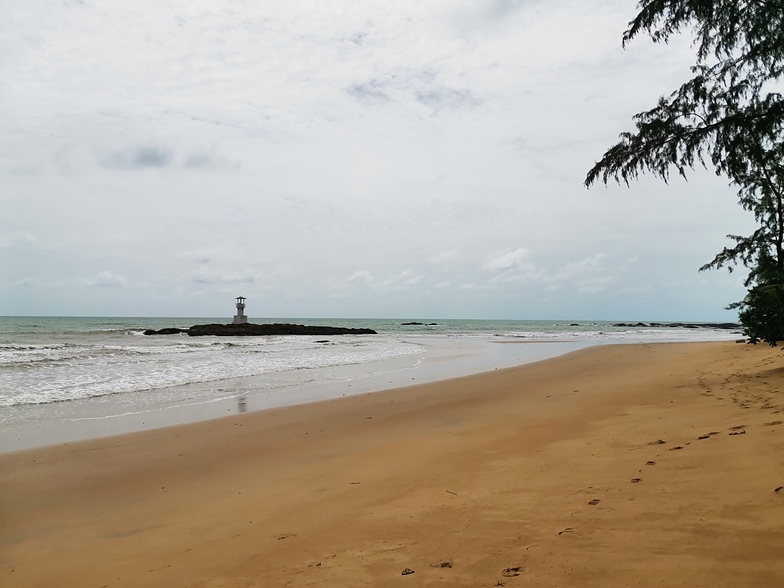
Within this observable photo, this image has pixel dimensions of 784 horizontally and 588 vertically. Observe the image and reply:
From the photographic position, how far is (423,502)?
462cm

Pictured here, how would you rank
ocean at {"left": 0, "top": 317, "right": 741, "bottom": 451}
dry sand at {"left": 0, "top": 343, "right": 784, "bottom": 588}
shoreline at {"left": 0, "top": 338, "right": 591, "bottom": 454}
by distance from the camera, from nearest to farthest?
dry sand at {"left": 0, "top": 343, "right": 784, "bottom": 588} < shoreline at {"left": 0, "top": 338, "right": 591, "bottom": 454} < ocean at {"left": 0, "top": 317, "right": 741, "bottom": 451}

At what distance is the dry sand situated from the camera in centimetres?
322

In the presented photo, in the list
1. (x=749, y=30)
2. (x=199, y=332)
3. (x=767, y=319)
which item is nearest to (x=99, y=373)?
(x=749, y=30)

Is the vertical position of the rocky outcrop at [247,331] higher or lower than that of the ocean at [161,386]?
higher

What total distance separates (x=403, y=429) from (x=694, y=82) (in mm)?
6432

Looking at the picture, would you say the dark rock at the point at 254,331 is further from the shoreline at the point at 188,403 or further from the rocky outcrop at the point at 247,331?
the shoreline at the point at 188,403

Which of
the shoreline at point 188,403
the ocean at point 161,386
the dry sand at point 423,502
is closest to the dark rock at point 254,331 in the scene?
the ocean at point 161,386

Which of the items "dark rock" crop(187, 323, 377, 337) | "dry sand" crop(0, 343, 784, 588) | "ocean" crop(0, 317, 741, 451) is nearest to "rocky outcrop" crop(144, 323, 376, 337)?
"dark rock" crop(187, 323, 377, 337)

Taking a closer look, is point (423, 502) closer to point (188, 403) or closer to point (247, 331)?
point (188, 403)

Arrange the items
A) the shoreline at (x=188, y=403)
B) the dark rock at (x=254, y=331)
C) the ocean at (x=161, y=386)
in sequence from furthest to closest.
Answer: the dark rock at (x=254, y=331) → the ocean at (x=161, y=386) → the shoreline at (x=188, y=403)

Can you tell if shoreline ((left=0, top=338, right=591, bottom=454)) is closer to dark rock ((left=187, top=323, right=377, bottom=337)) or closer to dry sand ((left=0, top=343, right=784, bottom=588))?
dry sand ((left=0, top=343, right=784, bottom=588))

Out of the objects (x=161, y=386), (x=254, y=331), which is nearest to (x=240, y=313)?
(x=254, y=331)

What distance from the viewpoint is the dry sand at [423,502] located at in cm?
322

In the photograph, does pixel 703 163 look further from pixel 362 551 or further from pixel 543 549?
pixel 362 551
